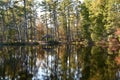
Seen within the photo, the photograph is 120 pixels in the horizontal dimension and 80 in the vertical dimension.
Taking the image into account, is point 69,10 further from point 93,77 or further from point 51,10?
point 93,77

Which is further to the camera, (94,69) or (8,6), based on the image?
(8,6)

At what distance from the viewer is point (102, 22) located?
218 feet

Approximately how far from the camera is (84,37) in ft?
238

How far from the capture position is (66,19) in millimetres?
82875

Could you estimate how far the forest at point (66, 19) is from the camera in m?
64.1

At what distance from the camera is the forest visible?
64.1m

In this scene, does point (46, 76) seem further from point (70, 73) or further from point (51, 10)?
point (51, 10)

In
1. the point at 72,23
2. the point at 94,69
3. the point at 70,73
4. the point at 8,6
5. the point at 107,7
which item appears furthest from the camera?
the point at 72,23

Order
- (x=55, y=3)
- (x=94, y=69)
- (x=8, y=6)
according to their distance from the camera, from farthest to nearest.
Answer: (x=55, y=3) → (x=8, y=6) → (x=94, y=69)

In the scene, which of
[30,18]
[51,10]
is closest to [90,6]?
[51,10]

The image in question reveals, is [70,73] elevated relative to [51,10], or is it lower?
lower

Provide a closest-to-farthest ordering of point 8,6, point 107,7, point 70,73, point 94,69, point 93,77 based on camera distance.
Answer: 1. point 93,77
2. point 70,73
3. point 94,69
4. point 107,7
5. point 8,6

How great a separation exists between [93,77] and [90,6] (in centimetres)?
5244

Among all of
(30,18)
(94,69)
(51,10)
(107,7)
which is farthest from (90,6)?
(94,69)
